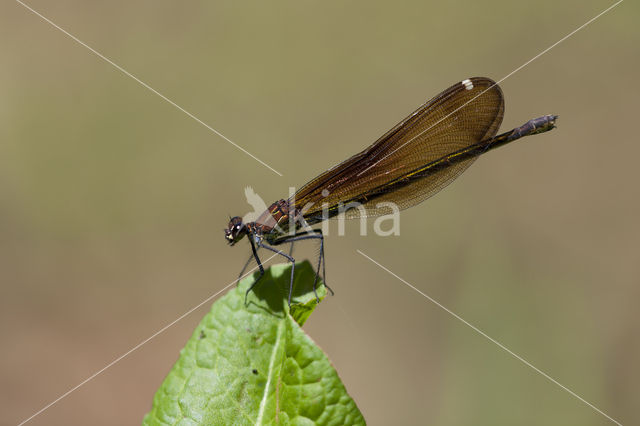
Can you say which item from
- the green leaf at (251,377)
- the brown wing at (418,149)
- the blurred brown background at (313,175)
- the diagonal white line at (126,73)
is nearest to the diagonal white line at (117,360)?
the blurred brown background at (313,175)

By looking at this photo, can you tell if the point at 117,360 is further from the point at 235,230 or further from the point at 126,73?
the point at 126,73

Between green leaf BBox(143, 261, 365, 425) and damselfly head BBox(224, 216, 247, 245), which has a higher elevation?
damselfly head BBox(224, 216, 247, 245)

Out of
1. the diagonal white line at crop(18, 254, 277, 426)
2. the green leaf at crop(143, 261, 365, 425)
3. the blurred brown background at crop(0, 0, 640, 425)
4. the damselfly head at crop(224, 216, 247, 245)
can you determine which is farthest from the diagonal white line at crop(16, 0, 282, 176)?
the green leaf at crop(143, 261, 365, 425)

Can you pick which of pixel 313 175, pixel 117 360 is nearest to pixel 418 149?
pixel 313 175

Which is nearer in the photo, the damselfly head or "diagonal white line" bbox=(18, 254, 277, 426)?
the damselfly head

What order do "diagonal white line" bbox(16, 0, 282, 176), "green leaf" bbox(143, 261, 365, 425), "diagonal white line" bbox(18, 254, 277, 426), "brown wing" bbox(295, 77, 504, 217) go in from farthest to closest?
"diagonal white line" bbox(16, 0, 282, 176), "diagonal white line" bbox(18, 254, 277, 426), "brown wing" bbox(295, 77, 504, 217), "green leaf" bbox(143, 261, 365, 425)

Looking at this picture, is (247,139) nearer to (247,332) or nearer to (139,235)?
(139,235)

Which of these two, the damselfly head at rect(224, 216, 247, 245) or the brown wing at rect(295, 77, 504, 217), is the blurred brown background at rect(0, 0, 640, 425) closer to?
the brown wing at rect(295, 77, 504, 217)
